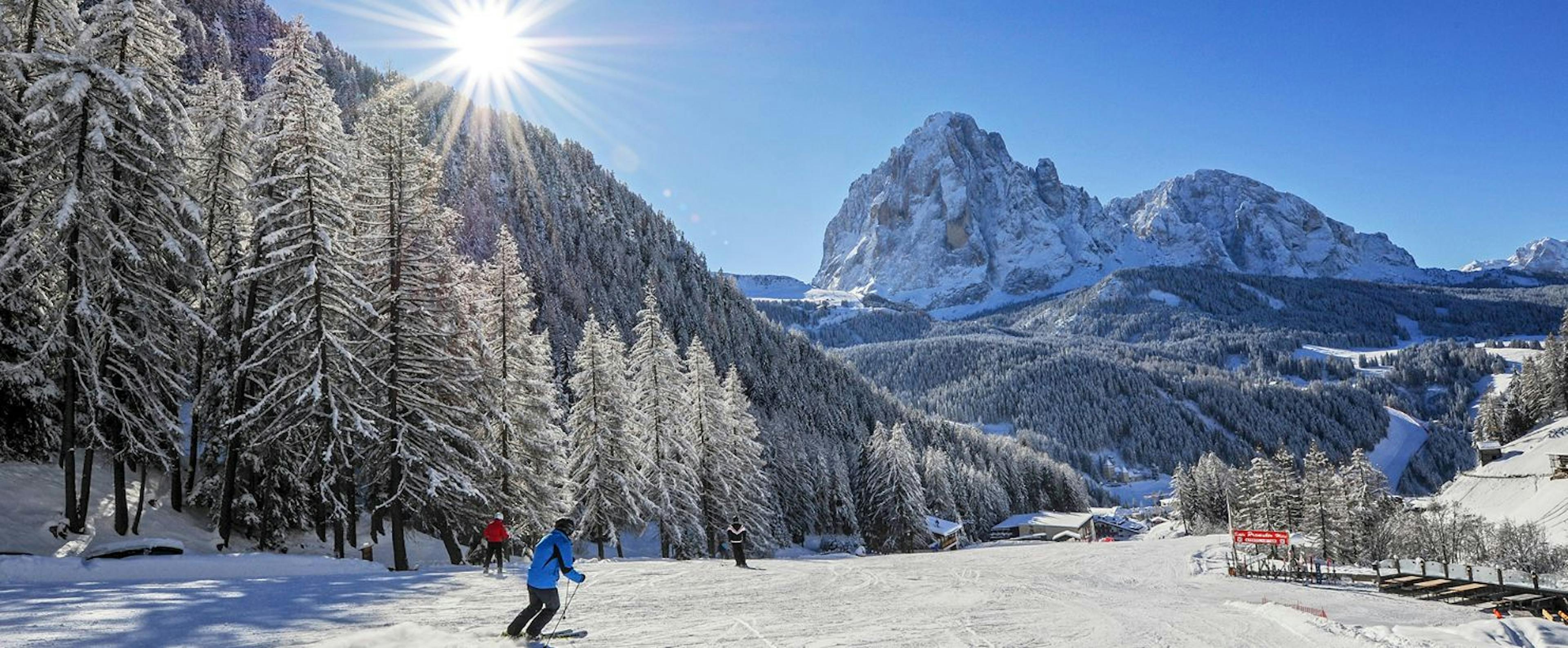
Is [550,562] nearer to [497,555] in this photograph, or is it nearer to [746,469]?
[497,555]

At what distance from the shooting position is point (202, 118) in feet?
100

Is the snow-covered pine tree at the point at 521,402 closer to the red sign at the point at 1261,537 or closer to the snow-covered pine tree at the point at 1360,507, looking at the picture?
the red sign at the point at 1261,537

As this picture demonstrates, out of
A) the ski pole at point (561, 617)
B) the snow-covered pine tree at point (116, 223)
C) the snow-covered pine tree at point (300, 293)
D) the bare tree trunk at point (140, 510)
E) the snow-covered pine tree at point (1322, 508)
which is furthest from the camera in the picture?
the snow-covered pine tree at point (1322, 508)

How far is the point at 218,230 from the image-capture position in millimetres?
30453

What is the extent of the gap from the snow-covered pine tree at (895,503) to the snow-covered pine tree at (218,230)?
179 feet

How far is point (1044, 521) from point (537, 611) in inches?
4628

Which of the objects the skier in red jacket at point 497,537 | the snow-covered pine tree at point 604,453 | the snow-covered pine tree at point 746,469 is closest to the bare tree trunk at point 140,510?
the skier in red jacket at point 497,537

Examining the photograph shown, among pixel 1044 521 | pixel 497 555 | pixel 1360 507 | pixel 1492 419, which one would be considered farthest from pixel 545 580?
pixel 1492 419

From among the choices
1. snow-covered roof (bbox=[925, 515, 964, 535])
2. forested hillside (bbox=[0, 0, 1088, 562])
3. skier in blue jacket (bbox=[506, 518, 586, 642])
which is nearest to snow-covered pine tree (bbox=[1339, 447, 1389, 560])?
snow-covered roof (bbox=[925, 515, 964, 535])

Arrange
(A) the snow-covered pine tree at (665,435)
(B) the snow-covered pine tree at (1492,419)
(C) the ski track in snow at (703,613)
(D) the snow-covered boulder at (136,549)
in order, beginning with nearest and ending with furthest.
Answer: (C) the ski track in snow at (703,613) → (D) the snow-covered boulder at (136,549) → (A) the snow-covered pine tree at (665,435) → (B) the snow-covered pine tree at (1492,419)

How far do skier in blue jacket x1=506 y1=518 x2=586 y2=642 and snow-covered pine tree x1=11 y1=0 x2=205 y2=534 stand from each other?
18069mm

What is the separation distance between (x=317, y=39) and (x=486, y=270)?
9027 centimetres

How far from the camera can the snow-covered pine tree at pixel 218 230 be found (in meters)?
27.5

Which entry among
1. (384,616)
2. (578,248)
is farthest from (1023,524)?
(384,616)
